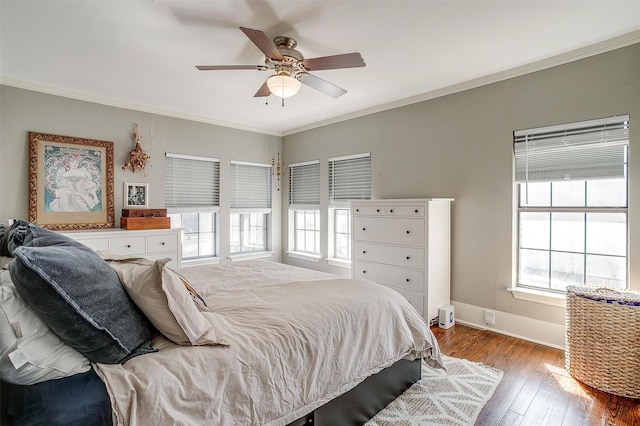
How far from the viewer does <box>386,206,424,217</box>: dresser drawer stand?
10.3ft

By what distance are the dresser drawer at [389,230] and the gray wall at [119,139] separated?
2.05 m

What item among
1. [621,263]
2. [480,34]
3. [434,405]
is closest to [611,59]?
[480,34]

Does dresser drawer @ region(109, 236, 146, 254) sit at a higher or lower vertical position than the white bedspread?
higher

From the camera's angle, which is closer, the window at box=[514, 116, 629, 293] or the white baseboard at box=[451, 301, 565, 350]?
the window at box=[514, 116, 629, 293]

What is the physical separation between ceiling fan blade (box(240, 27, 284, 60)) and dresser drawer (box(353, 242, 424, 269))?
2172 millimetres

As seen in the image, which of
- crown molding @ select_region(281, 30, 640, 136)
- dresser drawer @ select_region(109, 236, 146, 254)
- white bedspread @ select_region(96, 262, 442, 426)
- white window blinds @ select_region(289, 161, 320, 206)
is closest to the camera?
white bedspread @ select_region(96, 262, 442, 426)

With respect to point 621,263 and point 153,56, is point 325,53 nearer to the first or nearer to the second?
point 153,56

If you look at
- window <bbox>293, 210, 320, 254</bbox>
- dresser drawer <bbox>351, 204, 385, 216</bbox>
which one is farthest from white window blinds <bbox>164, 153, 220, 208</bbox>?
dresser drawer <bbox>351, 204, 385, 216</bbox>

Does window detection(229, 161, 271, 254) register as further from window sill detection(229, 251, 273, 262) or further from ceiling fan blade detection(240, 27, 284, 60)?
ceiling fan blade detection(240, 27, 284, 60)

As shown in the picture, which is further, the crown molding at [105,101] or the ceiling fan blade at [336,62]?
the crown molding at [105,101]

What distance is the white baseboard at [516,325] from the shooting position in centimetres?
278

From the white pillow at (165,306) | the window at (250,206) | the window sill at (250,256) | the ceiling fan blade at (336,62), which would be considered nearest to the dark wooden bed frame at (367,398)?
the white pillow at (165,306)

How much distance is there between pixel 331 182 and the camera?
4715 millimetres

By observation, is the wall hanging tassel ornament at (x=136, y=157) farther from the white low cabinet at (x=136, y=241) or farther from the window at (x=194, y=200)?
the white low cabinet at (x=136, y=241)
